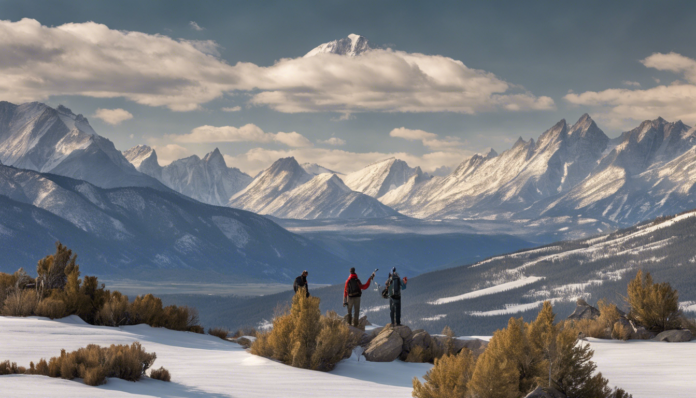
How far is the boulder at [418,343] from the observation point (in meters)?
23.8

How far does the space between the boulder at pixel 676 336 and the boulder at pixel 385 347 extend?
1150 cm

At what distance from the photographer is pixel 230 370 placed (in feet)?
59.8

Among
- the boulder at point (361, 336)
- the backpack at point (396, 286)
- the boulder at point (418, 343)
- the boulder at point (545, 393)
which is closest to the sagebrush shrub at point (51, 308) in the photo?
the boulder at point (361, 336)

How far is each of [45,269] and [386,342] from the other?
14698mm

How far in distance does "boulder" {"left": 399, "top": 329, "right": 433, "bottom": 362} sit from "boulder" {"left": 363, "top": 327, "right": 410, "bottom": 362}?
1.53ft

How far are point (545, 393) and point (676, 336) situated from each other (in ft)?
50.9

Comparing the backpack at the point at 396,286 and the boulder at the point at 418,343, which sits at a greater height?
the backpack at the point at 396,286

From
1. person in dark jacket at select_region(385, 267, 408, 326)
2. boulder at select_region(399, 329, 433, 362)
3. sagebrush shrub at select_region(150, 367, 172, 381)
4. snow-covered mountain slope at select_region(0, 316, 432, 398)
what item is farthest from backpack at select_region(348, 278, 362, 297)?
sagebrush shrub at select_region(150, 367, 172, 381)

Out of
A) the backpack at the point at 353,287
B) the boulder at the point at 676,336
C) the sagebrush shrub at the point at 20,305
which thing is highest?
the backpack at the point at 353,287

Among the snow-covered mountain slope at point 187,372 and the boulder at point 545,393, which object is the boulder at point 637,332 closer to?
the snow-covered mountain slope at point 187,372

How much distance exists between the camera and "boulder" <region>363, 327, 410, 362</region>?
22516 mm

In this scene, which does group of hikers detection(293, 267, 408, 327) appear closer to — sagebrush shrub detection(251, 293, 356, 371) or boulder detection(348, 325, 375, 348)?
boulder detection(348, 325, 375, 348)

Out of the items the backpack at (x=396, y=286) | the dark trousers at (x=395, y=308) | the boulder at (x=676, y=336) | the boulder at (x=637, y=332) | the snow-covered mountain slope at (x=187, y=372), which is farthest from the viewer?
the boulder at (x=637, y=332)

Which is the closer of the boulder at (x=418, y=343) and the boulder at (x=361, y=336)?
the boulder at (x=361, y=336)
